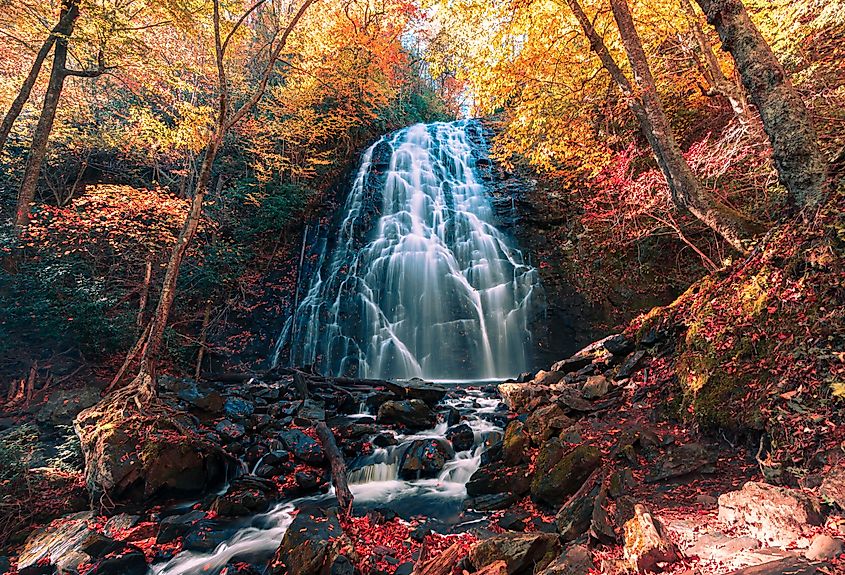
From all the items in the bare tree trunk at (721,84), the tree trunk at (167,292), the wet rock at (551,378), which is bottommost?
the wet rock at (551,378)

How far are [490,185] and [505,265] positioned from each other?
17.3ft

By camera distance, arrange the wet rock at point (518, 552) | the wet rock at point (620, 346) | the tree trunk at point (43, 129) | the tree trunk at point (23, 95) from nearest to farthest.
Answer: the wet rock at point (518, 552), the wet rock at point (620, 346), the tree trunk at point (23, 95), the tree trunk at point (43, 129)

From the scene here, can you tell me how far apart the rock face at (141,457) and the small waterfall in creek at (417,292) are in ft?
23.7

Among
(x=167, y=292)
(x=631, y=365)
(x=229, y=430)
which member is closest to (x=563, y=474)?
(x=631, y=365)

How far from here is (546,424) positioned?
19.3 feet

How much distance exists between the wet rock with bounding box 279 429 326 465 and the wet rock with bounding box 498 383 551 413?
12.7ft

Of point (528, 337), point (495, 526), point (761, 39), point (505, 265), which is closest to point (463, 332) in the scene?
point (528, 337)

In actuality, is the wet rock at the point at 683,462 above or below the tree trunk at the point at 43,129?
below

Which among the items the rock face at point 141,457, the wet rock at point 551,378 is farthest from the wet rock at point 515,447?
the rock face at point 141,457

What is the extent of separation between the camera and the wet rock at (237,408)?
7.84 metres

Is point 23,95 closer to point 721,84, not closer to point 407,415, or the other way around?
point 407,415

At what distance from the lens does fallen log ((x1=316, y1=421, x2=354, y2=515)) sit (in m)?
5.52

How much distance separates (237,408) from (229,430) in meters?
0.93

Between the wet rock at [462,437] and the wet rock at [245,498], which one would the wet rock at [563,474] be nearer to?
the wet rock at [462,437]
